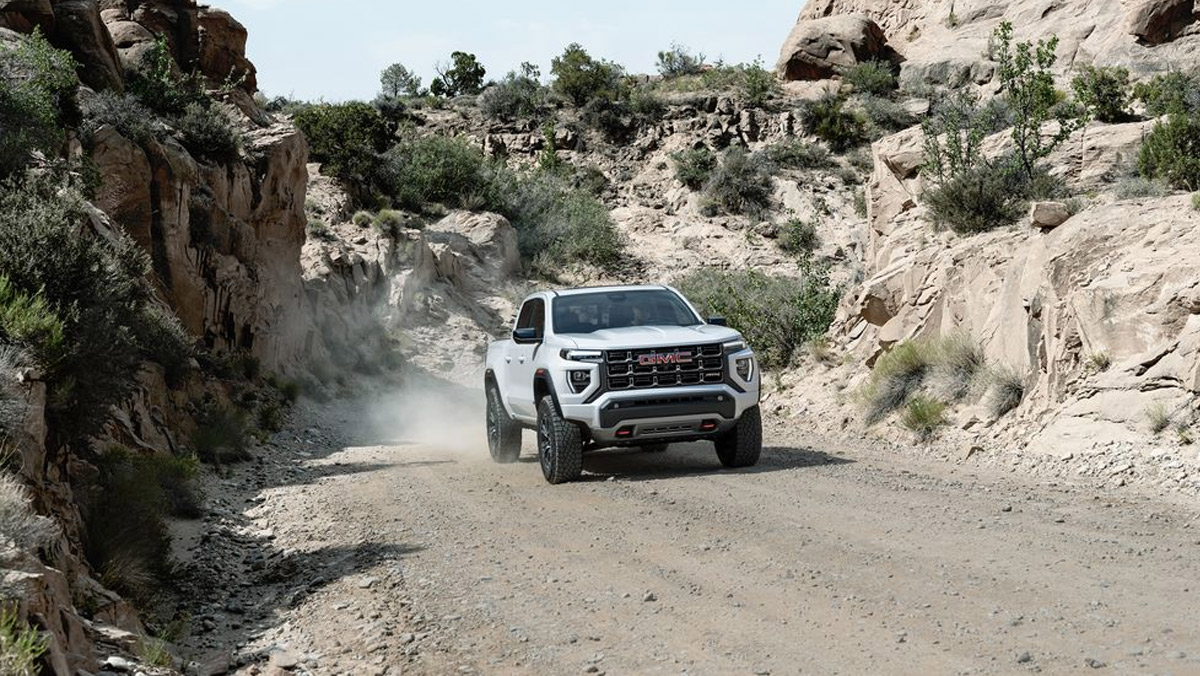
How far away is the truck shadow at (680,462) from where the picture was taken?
12719 millimetres

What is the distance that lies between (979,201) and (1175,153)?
120 inches

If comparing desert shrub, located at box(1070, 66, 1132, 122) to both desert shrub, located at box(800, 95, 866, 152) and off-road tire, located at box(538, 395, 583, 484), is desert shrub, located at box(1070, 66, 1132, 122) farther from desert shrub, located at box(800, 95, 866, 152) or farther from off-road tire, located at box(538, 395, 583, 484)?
desert shrub, located at box(800, 95, 866, 152)

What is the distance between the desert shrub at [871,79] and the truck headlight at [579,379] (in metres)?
42.8

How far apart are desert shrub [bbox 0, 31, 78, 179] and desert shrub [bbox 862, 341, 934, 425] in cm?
1210

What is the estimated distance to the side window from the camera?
13.7 metres

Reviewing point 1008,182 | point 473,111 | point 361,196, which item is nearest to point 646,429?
point 1008,182

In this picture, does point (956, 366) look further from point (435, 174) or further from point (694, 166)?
point (694, 166)

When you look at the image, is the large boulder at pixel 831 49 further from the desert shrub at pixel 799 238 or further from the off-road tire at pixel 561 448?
the off-road tire at pixel 561 448

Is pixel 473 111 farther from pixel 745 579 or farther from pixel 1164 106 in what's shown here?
pixel 745 579

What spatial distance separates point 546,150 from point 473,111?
22.5 ft

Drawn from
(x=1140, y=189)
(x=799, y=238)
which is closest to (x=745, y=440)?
(x=1140, y=189)

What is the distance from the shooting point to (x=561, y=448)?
12047 millimetres

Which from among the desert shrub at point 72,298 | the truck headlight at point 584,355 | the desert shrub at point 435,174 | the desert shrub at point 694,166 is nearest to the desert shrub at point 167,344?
the desert shrub at point 72,298

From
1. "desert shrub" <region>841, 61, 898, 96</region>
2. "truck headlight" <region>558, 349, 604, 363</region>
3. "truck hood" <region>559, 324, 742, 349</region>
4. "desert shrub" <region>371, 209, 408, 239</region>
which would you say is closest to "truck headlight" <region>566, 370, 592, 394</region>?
"truck headlight" <region>558, 349, 604, 363</region>
